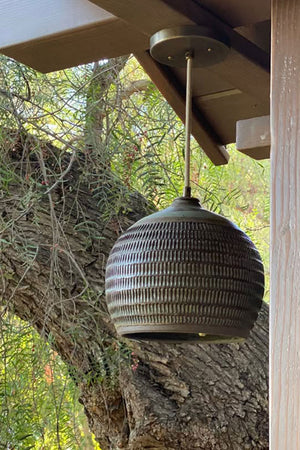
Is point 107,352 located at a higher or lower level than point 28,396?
higher

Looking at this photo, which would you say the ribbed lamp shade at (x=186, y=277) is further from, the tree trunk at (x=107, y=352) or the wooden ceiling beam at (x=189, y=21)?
the tree trunk at (x=107, y=352)

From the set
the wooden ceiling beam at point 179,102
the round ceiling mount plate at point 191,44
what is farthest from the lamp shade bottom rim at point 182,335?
the wooden ceiling beam at point 179,102

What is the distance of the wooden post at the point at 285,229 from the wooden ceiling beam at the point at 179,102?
61 cm

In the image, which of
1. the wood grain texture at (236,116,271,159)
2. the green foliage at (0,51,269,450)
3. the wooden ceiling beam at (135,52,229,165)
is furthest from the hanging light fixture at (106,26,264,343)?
the green foliage at (0,51,269,450)

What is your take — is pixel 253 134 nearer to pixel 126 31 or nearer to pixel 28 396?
pixel 126 31

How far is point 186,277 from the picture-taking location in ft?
4.28

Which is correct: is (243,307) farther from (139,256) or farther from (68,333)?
(68,333)

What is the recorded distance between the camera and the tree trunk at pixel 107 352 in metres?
2.35

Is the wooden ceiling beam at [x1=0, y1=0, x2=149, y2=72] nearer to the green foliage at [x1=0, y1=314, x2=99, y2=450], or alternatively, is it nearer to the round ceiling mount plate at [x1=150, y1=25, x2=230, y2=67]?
the round ceiling mount plate at [x1=150, y1=25, x2=230, y2=67]

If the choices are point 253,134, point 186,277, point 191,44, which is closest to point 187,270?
point 186,277

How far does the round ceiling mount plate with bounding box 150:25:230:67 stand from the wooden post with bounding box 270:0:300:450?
0.21 meters

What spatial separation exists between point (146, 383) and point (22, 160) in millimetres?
775

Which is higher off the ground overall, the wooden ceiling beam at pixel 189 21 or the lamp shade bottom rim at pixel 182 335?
the wooden ceiling beam at pixel 189 21

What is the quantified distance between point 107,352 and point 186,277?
3.65ft
